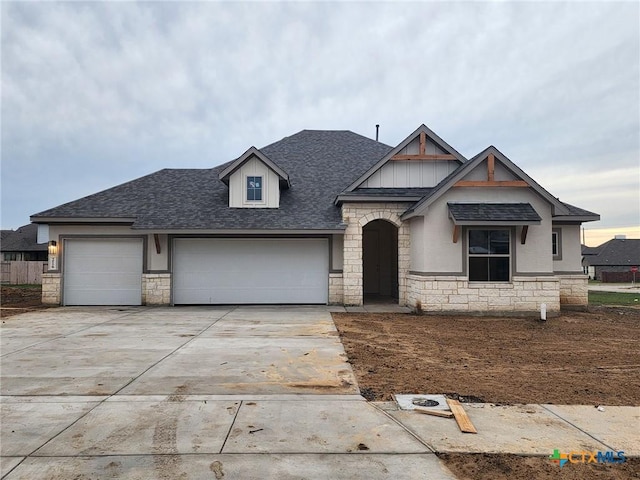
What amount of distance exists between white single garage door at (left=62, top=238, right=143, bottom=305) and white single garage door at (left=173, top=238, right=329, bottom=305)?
1.71 m

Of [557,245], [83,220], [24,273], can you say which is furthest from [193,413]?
[24,273]

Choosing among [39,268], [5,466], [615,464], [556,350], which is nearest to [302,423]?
[5,466]

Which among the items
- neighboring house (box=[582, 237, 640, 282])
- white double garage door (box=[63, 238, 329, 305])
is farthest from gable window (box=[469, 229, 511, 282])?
neighboring house (box=[582, 237, 640, 282])

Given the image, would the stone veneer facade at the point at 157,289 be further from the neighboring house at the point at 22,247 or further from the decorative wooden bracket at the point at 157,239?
the neighboring house at the point at 22,247

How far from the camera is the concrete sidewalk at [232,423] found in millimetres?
3531

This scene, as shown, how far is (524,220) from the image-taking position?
40.7 feet

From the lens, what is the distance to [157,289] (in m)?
15.3

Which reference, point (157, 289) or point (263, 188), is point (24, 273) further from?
point (263, 188)

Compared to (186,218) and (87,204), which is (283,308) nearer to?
(186,218)

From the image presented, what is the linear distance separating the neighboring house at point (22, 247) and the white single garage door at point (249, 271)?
110 feet

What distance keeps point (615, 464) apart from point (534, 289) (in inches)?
418

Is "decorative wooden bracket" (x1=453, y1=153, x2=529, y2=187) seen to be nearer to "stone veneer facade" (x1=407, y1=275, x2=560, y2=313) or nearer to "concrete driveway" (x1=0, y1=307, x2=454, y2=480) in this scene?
"stone veneer facade" (x1=407, y1=275, x2=560, y2=313)

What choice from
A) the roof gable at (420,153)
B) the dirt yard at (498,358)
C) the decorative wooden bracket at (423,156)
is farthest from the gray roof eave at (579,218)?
the decorative wooden bracket at (423,156)

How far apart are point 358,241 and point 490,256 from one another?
15.5 ft
